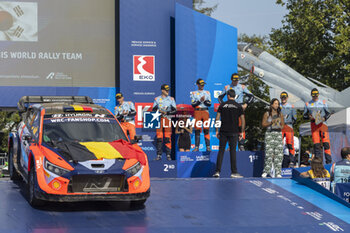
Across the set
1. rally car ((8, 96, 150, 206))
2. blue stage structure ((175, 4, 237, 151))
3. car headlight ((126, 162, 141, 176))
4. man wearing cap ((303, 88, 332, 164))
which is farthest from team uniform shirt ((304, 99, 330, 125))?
car headlight ((126, 162, 141, 176))

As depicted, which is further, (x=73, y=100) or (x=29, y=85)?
(x=29, y=85)

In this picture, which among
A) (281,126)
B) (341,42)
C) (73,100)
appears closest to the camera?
(73,100)

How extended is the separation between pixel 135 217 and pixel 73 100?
4285 millimetres

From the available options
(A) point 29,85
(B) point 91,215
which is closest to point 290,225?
(B) point 91,215

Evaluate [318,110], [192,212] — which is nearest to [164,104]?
[318,110]

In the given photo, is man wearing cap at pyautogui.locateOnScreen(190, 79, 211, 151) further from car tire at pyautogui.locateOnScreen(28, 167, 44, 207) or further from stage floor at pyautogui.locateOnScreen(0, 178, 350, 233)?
car tire at pyautogui.locateOnScreen(28, 167, 44, 207)

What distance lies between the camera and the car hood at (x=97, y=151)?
8.84 metres

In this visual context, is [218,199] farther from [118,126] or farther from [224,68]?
[224,68]

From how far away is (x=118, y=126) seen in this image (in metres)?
10.3

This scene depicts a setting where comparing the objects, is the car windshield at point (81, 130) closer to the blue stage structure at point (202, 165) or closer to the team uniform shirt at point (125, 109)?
the blue stage structure at point (202, 165)

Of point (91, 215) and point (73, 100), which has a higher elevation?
point (73, 100)

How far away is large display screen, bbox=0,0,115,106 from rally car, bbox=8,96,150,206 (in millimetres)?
8174


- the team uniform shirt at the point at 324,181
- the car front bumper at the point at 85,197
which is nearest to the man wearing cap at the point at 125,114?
the team uniform shirt at the point at 324,181

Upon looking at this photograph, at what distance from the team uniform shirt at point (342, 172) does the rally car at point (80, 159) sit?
3.65 meters
